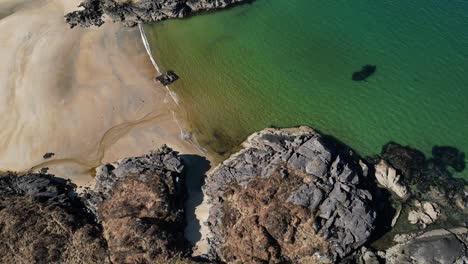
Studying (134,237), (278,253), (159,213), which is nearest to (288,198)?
(278,253)

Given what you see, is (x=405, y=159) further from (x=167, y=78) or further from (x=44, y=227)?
(x=44, y=227)

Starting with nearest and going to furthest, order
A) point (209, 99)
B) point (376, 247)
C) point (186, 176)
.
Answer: point (376, 247), point (186, 176), point (209, 99)

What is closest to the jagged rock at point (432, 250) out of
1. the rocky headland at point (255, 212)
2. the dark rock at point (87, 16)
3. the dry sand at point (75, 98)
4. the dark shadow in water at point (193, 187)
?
the rocky headland at point (255, 212)

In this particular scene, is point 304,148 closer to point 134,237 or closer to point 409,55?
point 134,237

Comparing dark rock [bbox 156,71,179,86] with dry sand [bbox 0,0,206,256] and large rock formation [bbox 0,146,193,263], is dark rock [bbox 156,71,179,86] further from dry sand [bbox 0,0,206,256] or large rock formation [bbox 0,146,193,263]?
large rock formation [bbox 0,146,193,263]

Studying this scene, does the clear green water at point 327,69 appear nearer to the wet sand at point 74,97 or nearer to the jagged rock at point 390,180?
the jagged rock at point 390,180
